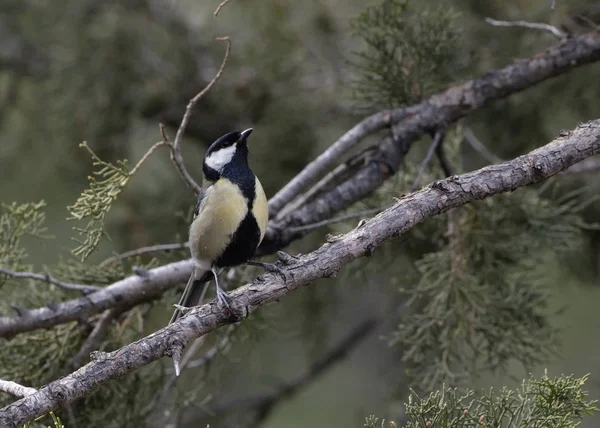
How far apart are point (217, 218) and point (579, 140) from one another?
1312 millimetres

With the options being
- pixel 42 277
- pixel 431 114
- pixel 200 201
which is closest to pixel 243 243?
pixel 200 201

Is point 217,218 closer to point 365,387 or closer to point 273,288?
point 273,288

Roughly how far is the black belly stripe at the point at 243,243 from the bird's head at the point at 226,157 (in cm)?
31

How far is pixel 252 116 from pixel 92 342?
2572 mm

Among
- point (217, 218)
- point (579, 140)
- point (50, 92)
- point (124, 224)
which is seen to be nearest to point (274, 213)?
point (217, 218)

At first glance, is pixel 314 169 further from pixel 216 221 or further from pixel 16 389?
pixel 16 389

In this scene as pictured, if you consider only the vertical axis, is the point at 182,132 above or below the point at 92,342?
above

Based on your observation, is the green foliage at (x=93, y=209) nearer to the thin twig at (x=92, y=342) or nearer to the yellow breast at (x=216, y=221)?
the yellow breast at (x=216, y=221)

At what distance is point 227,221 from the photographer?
279cm

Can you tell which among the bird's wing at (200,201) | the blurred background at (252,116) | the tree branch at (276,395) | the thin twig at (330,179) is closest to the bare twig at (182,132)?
the bird's wing at (200,201)

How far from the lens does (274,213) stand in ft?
10.8

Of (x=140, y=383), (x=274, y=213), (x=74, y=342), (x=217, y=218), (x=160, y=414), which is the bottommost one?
(x=160, y=414)

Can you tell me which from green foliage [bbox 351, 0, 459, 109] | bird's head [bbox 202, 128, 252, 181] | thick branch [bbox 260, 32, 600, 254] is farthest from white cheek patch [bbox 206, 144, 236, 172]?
green foliage [bbox 351, 0, 459, 109]

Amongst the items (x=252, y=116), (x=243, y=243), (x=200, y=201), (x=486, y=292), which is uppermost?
(x=200, y=201)
